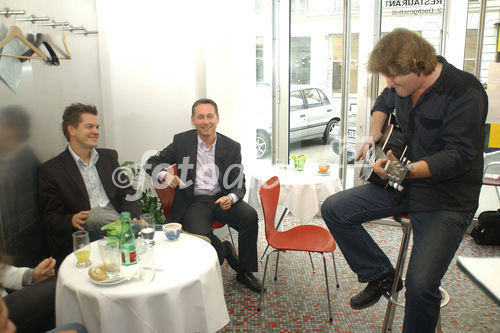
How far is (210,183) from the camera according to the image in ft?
11.0

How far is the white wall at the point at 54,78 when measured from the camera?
2666 millimetres

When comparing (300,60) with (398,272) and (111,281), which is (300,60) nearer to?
(398,272)

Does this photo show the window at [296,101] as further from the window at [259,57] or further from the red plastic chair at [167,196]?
the red plastic chair at [167,196]

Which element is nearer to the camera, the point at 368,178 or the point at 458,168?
the point at 458,168

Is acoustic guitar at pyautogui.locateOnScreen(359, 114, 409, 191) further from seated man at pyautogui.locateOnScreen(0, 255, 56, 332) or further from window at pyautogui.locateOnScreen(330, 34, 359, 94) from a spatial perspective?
window at pyautogui.locateOnScreen(330, 34, 359, 94)

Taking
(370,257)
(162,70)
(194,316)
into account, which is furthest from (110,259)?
(162,70)

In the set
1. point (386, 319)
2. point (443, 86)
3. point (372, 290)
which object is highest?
point (443, 86)

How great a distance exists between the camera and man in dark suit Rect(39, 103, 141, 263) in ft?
8.47

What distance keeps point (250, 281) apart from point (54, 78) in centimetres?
210

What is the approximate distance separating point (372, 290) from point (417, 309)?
419 millimetres

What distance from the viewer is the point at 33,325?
6.51 feet

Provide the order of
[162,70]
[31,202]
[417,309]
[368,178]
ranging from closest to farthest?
[417,309], [368,178], [31,202], [162,70]

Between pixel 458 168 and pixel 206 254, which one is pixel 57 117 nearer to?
pixel 206 254

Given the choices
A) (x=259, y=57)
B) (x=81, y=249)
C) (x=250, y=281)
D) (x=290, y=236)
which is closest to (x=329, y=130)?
(x=259, y=57)
